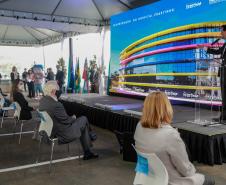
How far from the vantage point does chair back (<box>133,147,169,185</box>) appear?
64.0 inches

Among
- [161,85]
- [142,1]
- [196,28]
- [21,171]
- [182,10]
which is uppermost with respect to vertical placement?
[142,1]

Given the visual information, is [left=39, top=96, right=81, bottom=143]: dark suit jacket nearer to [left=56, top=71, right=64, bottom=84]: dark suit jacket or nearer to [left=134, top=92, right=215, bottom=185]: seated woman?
[left=134, top=92, right=215, bottom=185]: seated woman

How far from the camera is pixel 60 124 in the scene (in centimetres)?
347

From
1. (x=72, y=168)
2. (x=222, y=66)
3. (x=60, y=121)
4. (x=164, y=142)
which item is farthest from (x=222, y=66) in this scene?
(x=164, y=142)

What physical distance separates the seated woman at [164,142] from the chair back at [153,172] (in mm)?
52

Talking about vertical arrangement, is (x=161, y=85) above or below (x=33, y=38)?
below

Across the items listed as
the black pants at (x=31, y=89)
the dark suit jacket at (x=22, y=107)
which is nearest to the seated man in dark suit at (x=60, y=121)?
the dark suit jacket at (x=22, y=107)

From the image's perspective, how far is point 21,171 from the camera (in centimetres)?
339

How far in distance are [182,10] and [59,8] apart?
6069 mm

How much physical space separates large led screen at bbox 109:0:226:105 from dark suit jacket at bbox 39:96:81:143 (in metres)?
2.03

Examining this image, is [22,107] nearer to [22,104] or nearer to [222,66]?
[22,104]

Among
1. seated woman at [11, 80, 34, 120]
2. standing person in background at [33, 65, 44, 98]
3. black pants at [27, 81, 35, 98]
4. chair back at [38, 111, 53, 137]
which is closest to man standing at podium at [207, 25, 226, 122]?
chair back at [38, 111, 53, 137]

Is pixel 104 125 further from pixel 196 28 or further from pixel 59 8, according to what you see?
pixel 59 8

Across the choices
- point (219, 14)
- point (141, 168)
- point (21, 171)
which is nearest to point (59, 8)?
point (219, 14)
